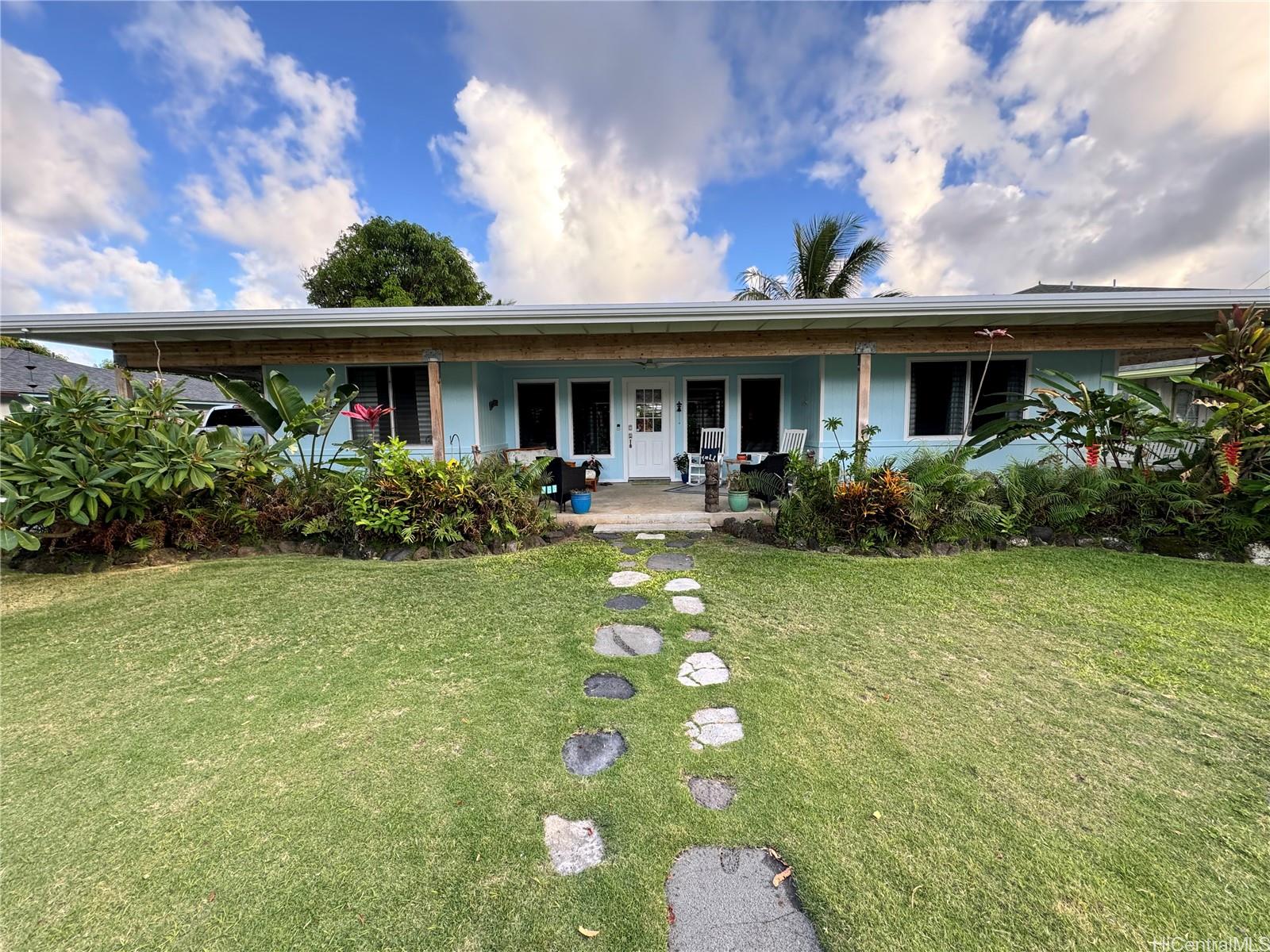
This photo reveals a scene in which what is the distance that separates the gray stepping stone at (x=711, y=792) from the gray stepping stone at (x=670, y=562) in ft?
9.29

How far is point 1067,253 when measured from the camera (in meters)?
16.6

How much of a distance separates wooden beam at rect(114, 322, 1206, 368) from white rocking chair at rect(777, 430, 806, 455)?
223 cm

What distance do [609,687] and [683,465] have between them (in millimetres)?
7260

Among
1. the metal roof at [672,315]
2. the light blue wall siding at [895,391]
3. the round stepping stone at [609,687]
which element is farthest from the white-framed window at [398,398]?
the round stepping stone at [609,687]

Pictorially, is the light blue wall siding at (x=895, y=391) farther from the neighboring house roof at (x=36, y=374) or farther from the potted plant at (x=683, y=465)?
the neighboring house roof at (x=36, y=374)

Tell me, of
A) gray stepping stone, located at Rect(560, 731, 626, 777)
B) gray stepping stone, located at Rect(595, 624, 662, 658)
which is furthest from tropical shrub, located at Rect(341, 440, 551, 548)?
gray stepping stone, located at Rect(560, 731, 626, 777)

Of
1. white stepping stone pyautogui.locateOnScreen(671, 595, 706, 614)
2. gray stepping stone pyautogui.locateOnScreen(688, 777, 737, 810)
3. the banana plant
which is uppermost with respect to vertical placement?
the banana plant

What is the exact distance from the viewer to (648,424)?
10.3 metres

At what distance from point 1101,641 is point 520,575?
4406 millimetres

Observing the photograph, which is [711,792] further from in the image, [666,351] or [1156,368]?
[1156,368]

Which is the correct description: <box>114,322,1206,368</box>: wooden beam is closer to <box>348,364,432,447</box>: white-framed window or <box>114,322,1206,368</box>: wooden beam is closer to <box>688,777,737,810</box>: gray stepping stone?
<box>348,364,432,447</box>: white-framed window

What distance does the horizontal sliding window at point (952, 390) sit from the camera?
26.5ft

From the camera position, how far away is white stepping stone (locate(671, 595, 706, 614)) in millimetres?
3982

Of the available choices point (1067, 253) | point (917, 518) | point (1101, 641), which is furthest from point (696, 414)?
point (1067, 253)
